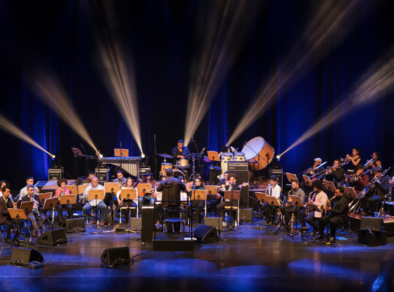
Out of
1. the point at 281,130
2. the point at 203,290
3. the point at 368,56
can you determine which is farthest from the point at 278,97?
the point at 203,290

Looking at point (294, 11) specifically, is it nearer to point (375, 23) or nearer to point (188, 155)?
point (375, 23)

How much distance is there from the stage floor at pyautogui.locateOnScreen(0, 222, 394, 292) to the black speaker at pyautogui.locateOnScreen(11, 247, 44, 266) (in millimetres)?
125

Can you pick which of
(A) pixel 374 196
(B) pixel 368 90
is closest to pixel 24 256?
(A) pixel 374 196

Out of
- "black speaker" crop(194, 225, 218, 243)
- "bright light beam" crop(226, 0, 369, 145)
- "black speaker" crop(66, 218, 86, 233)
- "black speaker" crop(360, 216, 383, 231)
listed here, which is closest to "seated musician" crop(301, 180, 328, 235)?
"black speaker" crop(360, 216, 383, 231)

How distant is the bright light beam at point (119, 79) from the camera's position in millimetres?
15617

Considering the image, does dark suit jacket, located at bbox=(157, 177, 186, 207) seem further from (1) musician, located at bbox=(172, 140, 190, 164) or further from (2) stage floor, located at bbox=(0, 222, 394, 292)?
(1) musician, located at bbox=(172, 140, 190, 164)

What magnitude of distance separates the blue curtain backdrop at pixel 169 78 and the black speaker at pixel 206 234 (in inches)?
259

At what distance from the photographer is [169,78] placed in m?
16.0

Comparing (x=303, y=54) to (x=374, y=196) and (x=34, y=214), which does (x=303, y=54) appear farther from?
(x=34, y=214)

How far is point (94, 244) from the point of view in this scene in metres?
9.18

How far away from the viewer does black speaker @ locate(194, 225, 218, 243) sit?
9.22m

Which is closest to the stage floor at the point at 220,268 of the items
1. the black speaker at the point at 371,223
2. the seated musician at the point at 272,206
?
the black speaker at the point at 371,223

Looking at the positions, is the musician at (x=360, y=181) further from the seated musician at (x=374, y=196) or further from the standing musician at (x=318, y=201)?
the standing musician at (x=318, y=201)

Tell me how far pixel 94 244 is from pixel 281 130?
359 inches
